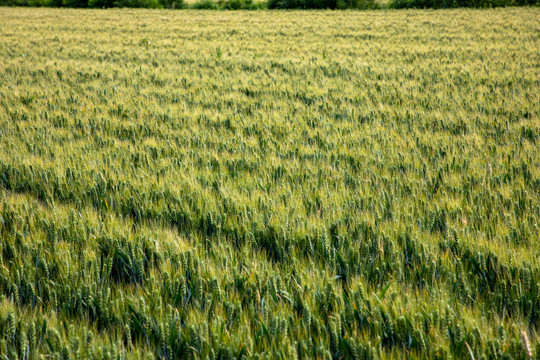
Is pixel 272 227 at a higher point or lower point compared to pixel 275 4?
lower

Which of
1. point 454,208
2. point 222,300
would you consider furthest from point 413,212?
point 222,300

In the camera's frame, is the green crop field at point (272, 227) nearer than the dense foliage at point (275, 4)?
Yes

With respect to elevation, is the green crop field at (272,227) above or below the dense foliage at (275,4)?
below

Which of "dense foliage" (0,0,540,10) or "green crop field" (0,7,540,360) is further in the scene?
"dense foliage" (0,0,540,10)

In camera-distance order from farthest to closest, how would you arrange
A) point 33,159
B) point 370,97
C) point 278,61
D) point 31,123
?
point 278,61
point 370,97
point 31,123
point 33,159

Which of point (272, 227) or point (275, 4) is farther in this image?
point (275, 4)

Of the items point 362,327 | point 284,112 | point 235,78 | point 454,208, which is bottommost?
point 362,327

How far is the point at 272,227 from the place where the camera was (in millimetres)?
2211

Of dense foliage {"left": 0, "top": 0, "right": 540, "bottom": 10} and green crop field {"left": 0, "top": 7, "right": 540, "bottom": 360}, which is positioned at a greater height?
dense foliage {"left": 0, "top": 0, "right": 540, "bottom": 10}

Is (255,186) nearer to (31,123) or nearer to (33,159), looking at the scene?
(33,159)

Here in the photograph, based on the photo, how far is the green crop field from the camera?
1.42 m

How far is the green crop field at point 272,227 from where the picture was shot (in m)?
1.42

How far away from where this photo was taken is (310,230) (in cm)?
216

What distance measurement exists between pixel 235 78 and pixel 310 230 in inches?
229
